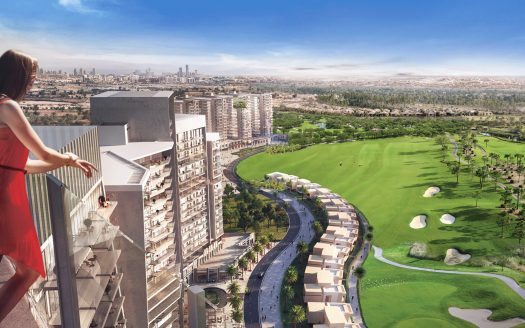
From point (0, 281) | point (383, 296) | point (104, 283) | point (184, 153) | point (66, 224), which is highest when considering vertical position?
point (66, 224)

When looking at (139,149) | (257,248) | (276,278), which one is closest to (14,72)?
(139,149)

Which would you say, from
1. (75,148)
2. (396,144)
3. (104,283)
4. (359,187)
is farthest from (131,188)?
(396,144)

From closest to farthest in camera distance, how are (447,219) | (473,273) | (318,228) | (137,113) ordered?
(137,113) → (473,273) → (318,228) → (447,219)

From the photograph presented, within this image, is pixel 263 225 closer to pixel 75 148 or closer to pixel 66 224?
pixel 75 148

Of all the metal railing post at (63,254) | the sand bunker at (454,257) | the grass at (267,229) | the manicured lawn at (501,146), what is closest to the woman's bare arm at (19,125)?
the metal railing post at (63,254)

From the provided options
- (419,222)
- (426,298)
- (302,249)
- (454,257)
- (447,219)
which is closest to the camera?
(426,298)

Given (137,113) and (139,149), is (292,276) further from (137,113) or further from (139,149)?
(137,113)

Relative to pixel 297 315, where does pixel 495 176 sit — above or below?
above

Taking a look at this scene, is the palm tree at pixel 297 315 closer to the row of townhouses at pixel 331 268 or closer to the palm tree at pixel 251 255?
the row of townhouses at pixel 331 268
